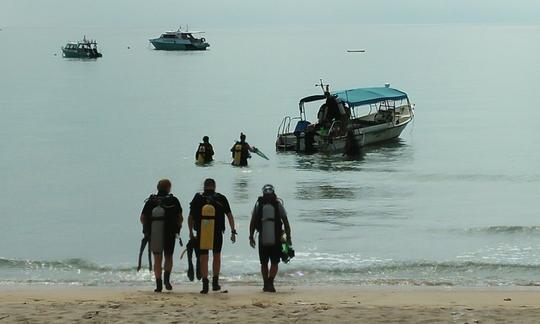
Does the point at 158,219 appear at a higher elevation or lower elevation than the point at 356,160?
lower

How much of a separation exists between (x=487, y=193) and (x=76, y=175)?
14.1 metres

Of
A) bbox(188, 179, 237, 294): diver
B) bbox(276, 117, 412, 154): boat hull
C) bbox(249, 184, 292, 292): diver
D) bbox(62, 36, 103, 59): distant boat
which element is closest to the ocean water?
bbox(276, 117, 412, 154): boat hull

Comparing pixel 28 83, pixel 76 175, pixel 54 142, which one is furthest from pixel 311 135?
pixel 28 83

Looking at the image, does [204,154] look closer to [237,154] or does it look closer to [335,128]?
[237,154]

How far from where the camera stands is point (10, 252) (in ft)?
61.2

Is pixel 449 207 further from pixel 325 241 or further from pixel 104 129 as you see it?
pixel 104 129

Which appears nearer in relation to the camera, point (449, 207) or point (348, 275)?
point (348, 275)

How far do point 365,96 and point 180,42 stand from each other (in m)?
123

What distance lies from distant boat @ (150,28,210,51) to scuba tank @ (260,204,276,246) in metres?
145

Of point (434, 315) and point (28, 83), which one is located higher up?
point (28, 83)

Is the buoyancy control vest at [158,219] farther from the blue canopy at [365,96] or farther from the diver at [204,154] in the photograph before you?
the blue canopy at [365,96]

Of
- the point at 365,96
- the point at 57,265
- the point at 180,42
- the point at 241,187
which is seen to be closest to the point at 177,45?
the point at 180,42

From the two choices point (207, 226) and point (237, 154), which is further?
point (237, 154)

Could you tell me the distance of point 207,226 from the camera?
11.9 metres
